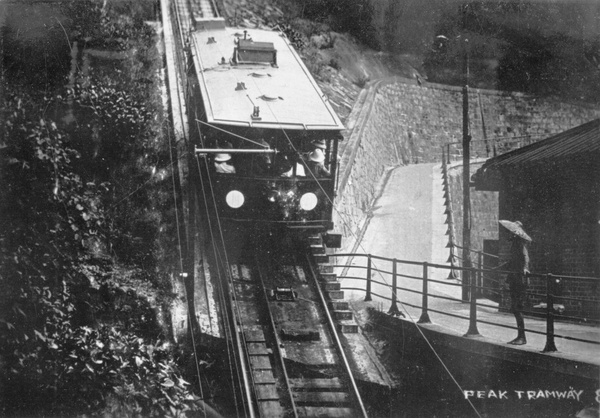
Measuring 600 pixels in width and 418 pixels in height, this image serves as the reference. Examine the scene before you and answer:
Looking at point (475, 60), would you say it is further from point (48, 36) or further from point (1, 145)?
point (1, 145)

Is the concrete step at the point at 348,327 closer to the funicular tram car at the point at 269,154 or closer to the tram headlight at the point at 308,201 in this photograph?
the funicular tram car at the point at 269,154

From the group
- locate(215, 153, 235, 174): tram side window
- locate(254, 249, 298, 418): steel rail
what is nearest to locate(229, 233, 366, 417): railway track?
locate(254, 249, 298, 418): steel rail

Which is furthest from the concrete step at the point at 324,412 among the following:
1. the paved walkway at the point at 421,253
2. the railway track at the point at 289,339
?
the paved walkway at the point at 421,253

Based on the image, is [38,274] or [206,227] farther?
[206,227]

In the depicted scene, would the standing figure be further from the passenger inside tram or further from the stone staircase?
the passenger inside tram

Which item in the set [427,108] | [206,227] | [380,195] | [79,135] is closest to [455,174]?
[380,195]

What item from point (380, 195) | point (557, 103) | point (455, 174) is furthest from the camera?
point (557, 103)
